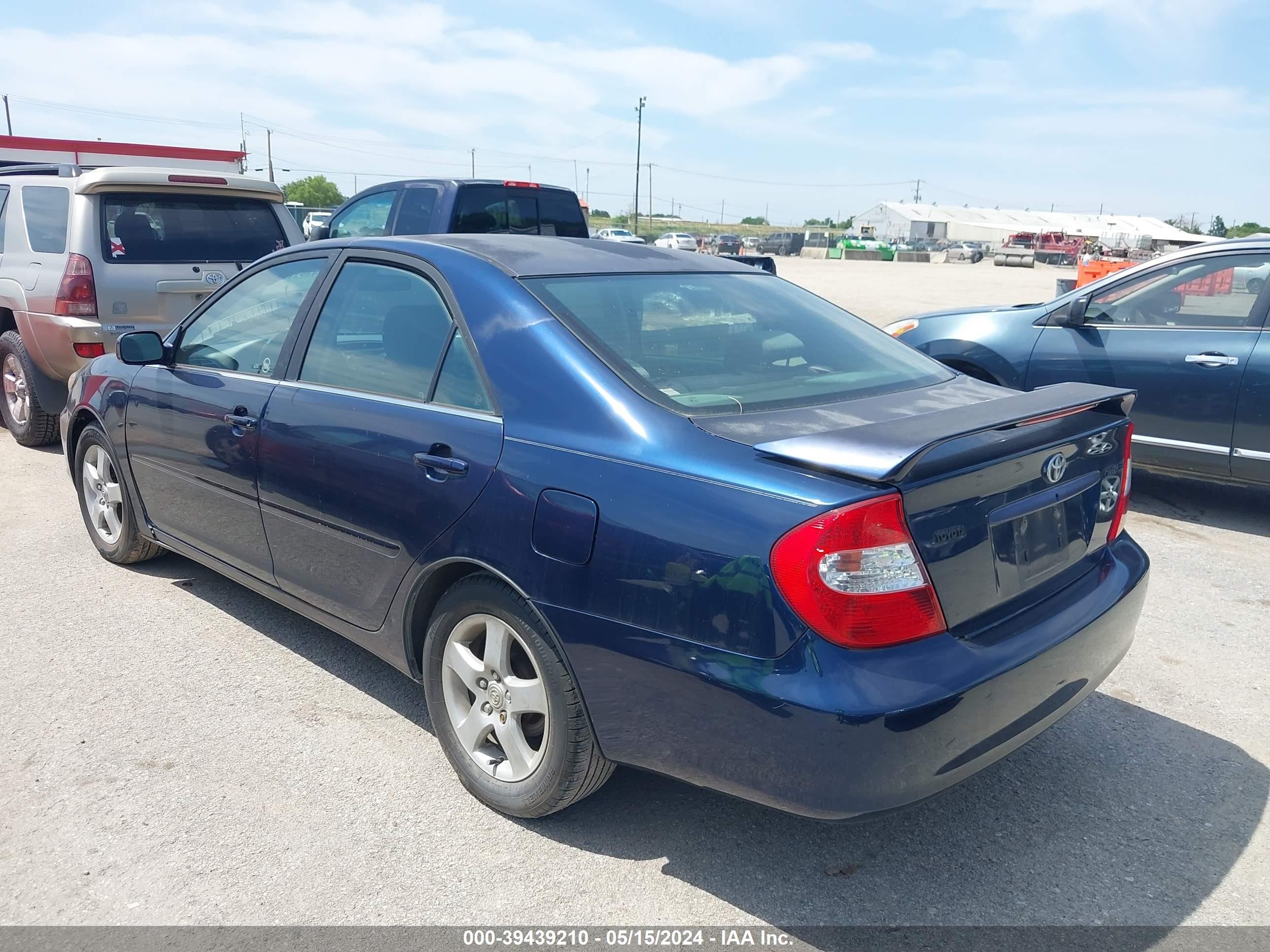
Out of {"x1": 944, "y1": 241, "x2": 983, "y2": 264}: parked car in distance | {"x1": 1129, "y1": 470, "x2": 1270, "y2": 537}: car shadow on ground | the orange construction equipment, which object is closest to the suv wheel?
{"x1": 1129, "y1": 470, "x2": 1270, "y2": 537}: car shadow on ground

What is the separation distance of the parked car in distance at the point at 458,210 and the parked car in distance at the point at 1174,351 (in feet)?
14.1

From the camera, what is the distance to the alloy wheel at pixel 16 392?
737 centimetres

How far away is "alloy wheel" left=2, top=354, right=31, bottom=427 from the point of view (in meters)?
7.37

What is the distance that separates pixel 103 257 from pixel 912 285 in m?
26.8

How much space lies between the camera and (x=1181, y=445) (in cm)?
593

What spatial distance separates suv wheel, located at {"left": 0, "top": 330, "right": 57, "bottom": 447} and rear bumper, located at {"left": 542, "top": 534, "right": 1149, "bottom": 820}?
20.5 ft

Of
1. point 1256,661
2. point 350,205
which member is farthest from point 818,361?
point 350,205

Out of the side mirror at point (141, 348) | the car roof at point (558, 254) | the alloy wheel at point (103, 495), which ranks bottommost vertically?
the alloy wheel at point (103, 495)

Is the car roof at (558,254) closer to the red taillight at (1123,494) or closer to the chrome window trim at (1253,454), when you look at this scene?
the red taillight at (1123,494)

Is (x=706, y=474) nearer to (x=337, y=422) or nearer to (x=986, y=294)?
(x=337, y=422)

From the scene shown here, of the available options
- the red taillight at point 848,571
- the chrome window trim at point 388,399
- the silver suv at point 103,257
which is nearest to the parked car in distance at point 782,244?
the silver suv at point 103,257

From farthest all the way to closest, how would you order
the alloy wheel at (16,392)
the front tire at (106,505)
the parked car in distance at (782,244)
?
the parked car in distance at (782,244) < the alloy wheel at (16,392) < the front tire at (106,505)

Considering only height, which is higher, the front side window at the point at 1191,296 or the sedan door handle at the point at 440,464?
the front side window at the point at 1191,296

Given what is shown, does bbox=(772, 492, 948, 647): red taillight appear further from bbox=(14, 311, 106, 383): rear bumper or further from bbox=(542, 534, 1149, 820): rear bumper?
bbox=(14, 311, 106, 383): rear bumper
